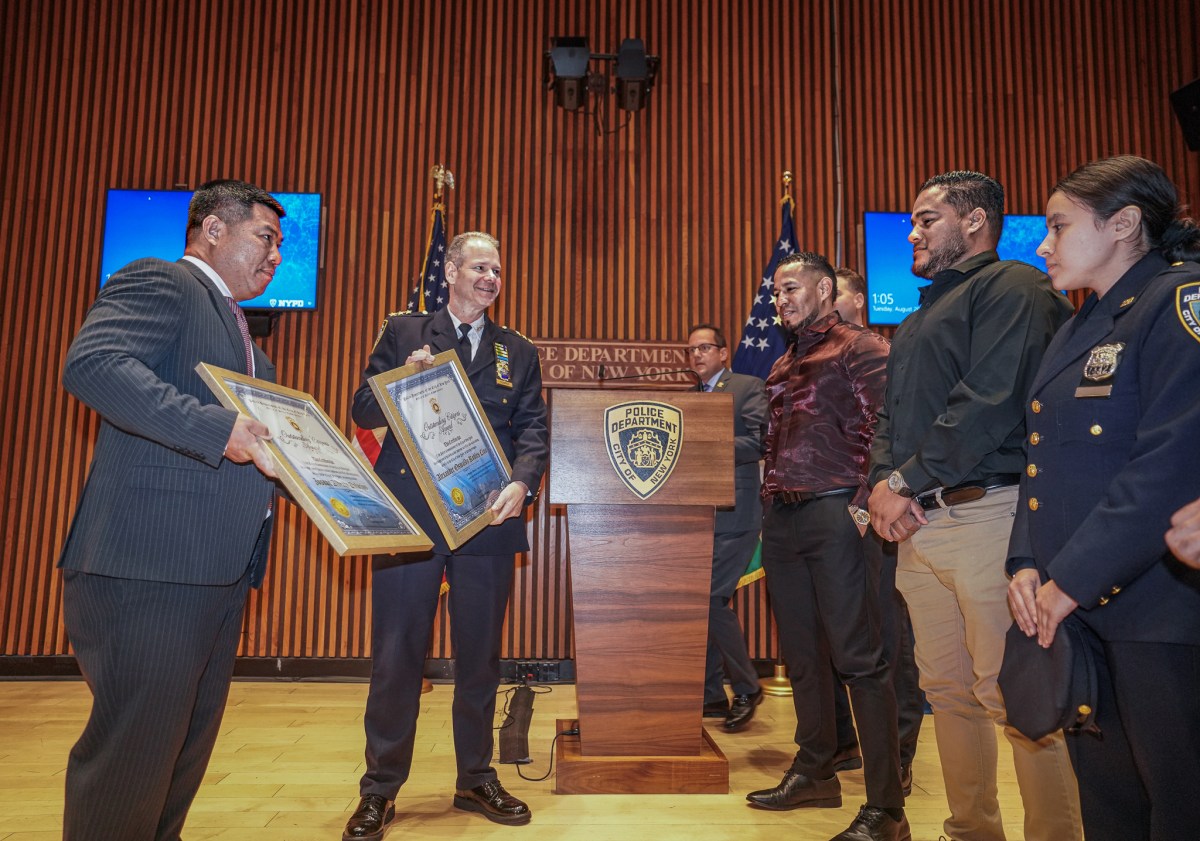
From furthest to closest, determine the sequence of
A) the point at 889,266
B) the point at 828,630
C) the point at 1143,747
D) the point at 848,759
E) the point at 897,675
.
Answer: the point at 889,266 → the point at 897,675 → the point at 848,759 → the point at 828,630 → the point at 1143,747

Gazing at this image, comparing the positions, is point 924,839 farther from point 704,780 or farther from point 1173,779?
point 1173,779

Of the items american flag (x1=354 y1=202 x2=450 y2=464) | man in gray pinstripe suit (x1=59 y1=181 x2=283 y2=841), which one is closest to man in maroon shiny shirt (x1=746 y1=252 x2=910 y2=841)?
man in gray pinstripe suit (x1=59 y1=181 x2=283 y2=841)

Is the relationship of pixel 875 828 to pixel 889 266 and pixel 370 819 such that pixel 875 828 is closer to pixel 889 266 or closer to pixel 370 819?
pixel 370 819

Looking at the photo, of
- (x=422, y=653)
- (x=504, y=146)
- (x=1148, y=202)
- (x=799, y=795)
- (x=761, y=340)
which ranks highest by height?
(x=504, y=146)

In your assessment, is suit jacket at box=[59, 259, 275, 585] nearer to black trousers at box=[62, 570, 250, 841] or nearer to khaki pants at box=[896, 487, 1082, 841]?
black trousers at box=[62, 570, 250, 841]

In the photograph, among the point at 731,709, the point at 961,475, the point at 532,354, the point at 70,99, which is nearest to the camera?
the point at 961,475

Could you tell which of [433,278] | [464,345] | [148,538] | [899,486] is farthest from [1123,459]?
[433,278]

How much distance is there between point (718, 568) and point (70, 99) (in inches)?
214

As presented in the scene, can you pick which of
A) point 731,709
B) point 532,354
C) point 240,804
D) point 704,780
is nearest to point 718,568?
point 731,709

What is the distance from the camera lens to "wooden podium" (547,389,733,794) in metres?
2.68

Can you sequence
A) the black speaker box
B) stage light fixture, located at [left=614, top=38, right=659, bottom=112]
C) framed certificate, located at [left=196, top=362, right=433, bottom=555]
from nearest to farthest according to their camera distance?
1. framed certificate, located at [left=196, top=362, right=433, bottom=555]
2. the black speaker box
3. stage light fixture, located at [left=614, top=38, right=659, bottom=112]

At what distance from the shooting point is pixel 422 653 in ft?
8.29

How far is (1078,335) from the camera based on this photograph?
1.58m

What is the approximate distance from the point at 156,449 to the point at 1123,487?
1.85 m
